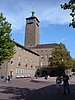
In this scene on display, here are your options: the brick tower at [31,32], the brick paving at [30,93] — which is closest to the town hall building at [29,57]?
the brick tower at [31,32]

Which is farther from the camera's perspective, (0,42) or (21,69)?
(21,69)

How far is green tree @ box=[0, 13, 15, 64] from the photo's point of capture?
34.1m

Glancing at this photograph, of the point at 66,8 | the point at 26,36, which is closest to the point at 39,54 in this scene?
the point at 26,36

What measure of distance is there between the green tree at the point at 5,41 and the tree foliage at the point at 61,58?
40.8 m

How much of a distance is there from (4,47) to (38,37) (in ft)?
266

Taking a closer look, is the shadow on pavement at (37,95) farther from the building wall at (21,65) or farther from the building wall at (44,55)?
the building wall at (44,55)

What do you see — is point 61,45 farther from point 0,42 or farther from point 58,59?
point 0,42

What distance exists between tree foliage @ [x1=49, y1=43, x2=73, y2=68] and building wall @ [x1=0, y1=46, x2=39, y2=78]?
9583mm

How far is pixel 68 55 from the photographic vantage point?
253ft

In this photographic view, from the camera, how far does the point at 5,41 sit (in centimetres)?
3484

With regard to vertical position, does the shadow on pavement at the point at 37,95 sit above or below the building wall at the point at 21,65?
below

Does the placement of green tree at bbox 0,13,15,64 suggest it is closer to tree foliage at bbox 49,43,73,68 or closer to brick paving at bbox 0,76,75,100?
brick paving at bbox 0,76,75,100

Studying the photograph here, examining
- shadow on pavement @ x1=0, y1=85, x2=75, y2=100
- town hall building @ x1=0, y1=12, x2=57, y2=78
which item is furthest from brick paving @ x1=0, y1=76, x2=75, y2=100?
town hall building @ x1=0, y1=12, x2=57, y2=78

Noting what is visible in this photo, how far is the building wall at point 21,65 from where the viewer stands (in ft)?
205
